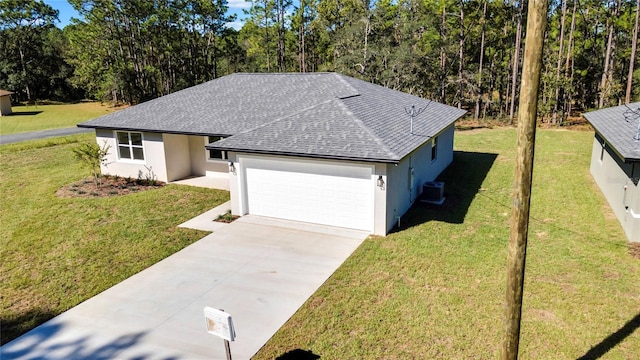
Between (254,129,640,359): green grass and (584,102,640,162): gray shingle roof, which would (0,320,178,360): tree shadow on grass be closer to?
(254,129,640,359): green grass

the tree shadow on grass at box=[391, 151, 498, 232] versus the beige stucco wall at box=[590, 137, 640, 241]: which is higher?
the beige stucco wall at box=[590, 137, 640, 241]

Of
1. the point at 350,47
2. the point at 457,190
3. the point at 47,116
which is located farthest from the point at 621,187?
the point at 47,116

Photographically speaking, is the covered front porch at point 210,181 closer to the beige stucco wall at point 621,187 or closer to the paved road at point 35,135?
the beige stucco wall at point 621,187

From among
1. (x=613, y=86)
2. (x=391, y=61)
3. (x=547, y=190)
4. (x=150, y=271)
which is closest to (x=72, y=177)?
(x=150, y=271)

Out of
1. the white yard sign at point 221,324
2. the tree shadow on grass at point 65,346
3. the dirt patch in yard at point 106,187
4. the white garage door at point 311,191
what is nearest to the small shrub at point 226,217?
the white garage door at point 311,191

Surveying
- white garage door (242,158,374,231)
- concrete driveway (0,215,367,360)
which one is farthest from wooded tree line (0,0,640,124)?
concrete driveway (0,215,367,360)

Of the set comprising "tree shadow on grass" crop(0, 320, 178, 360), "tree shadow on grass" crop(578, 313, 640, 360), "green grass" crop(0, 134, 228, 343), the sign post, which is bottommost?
"tree shadow on grass" crop(578, 313, 640, 360)
